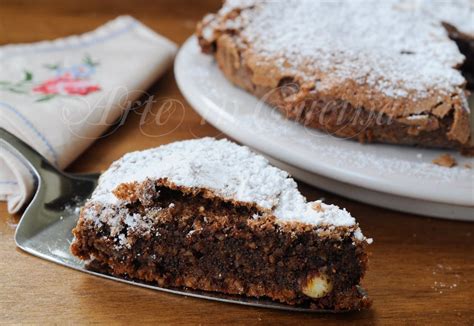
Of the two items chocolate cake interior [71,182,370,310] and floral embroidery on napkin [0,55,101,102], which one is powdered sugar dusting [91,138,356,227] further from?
floral embroidery on napkin [0,55,101,102]

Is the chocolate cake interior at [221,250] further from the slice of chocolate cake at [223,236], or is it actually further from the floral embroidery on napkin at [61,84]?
the floral embroidery on napkin at [61,84]

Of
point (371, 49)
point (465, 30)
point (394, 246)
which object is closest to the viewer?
point (394, 246)

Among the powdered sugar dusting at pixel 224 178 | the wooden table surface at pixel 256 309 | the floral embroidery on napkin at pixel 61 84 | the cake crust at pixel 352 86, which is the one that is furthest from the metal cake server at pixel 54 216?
the cake crust at pixel 352 86

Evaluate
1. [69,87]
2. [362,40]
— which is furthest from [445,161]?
[69,87]

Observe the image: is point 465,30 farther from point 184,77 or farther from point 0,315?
point 0,315

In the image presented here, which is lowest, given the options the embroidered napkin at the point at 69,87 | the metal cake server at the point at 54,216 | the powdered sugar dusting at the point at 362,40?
the embroidered napkin at the point at 69,87

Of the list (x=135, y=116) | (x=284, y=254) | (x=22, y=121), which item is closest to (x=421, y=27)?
(x=135, y=116)
